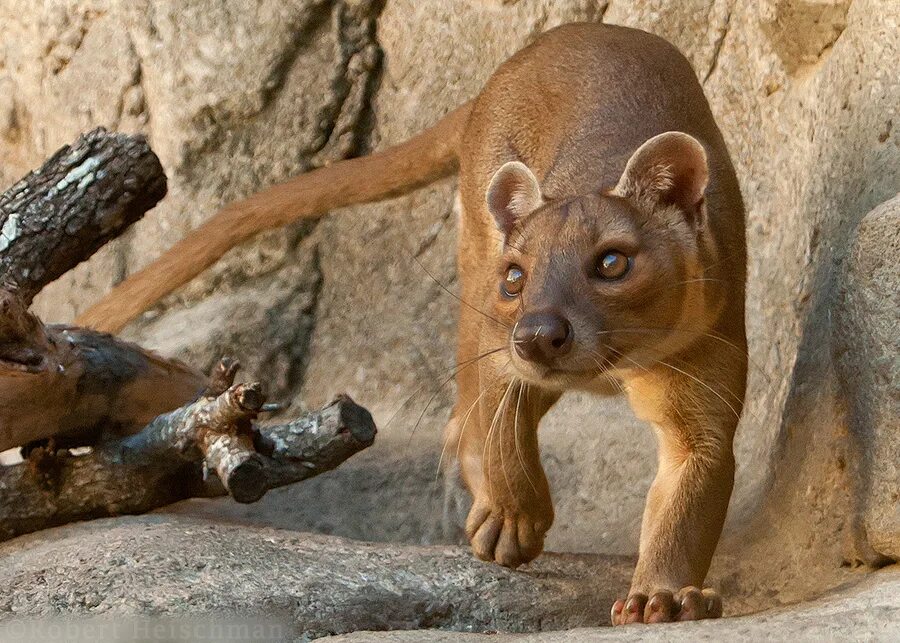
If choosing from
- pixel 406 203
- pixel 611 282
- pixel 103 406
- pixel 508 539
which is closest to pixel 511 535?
pixel 508 539

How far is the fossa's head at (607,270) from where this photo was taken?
3424mm

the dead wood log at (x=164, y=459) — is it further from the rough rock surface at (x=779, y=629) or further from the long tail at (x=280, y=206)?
the rough rock surface at (x=779, y=629)

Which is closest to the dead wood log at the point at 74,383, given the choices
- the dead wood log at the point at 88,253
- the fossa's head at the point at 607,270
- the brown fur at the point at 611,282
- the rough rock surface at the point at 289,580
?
the dead wood log at the point at 88,253

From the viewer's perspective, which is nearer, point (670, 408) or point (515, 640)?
point (515, 640)

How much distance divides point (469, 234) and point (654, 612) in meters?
1.76

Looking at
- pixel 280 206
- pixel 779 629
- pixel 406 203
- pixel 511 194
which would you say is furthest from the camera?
pixel 406 203

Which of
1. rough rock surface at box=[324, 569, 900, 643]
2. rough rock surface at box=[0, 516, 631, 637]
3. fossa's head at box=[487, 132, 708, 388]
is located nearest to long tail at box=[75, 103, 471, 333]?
rough rock surface at box=[0, 516, 631, 637]

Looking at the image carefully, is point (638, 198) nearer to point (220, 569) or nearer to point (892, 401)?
point (892, 401)

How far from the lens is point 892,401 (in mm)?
3684

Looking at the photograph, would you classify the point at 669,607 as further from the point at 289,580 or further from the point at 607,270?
the point at 289,580

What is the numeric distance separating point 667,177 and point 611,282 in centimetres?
38

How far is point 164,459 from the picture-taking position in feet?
14.5

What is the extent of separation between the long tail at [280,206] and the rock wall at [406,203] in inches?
23.8

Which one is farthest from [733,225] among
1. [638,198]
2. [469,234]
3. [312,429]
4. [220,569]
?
[220,569]
